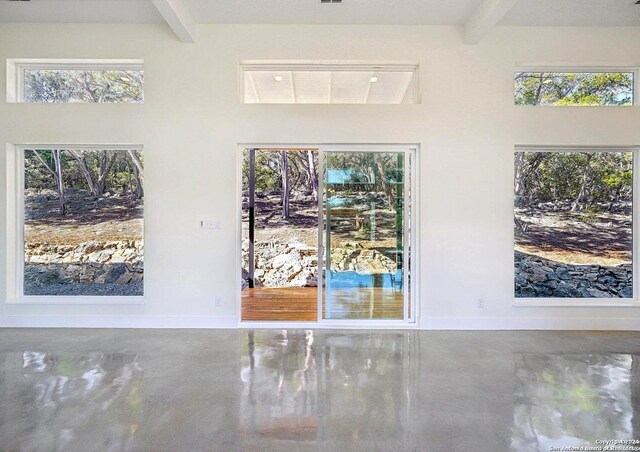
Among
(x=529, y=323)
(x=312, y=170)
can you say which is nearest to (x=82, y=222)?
(x=312, y=170)

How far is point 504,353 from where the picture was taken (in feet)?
10.8

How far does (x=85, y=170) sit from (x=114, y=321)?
1918 mm

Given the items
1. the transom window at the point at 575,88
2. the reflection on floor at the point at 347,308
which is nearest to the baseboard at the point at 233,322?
the reflection on floor at the point at 347,308

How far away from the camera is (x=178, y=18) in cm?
346

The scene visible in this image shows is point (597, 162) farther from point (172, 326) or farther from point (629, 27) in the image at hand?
point (172, 326)

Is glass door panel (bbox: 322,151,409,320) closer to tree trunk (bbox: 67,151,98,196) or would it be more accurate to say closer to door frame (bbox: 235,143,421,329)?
door frame (bbox: 235,143,421,329)

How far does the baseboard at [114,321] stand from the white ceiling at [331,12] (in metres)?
3.51

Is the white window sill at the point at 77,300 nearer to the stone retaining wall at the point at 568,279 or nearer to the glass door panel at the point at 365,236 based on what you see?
the glass door panel at the point at 365,236

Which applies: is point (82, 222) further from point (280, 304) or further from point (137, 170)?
point (280, 304)

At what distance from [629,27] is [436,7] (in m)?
2.42

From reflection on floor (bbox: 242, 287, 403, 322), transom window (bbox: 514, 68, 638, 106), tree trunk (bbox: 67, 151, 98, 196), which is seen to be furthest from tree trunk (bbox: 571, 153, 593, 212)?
tree trunk (bbox: 67, 151, 98, 196)

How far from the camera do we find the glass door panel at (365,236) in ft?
13.3

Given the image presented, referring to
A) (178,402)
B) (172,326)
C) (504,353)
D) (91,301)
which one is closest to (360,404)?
(178,402)

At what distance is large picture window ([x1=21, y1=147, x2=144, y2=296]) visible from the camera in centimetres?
A: 412
